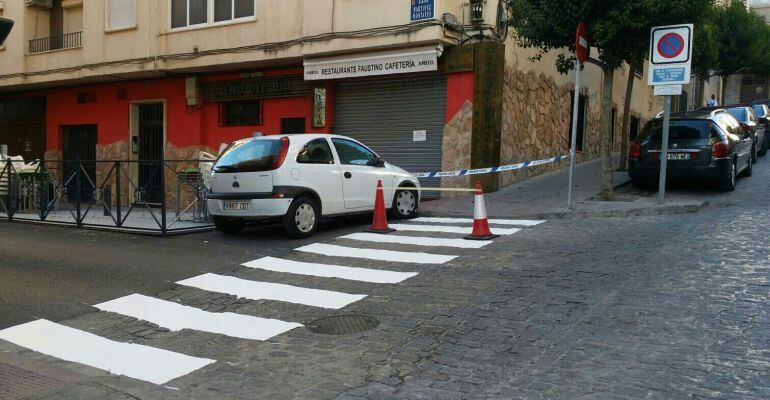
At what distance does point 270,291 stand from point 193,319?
1.06 m

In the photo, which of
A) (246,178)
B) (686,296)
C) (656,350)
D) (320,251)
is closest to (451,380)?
(656,350)

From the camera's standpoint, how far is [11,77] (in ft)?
74.9

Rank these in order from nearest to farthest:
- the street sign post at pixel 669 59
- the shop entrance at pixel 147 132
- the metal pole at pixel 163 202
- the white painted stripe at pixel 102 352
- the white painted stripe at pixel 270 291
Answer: the white painted stripe at pixel 102 352 < the white painted stripe at pixel 270 291 < the metal pole at pixel 163 202 < the street sign post at pixel 669 59 < the shop entrance at pixel 147 132

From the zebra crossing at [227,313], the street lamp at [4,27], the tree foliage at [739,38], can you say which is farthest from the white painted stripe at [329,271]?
the tree foliage at [739,38]

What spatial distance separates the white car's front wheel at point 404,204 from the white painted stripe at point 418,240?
5.43 feet

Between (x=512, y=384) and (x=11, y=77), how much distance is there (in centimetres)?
2417

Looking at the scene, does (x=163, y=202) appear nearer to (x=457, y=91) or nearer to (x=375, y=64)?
(x=375, y=64)

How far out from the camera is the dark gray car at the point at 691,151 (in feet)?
41.2

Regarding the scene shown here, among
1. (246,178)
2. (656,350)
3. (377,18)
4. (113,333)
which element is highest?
(377,18)

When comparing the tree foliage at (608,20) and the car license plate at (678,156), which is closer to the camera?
the tree foliage at (608,20)

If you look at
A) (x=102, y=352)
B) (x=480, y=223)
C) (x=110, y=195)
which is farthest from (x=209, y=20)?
(x=102, y=352)

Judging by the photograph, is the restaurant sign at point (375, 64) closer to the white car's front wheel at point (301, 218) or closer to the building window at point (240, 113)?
the building window at point (240, 113)

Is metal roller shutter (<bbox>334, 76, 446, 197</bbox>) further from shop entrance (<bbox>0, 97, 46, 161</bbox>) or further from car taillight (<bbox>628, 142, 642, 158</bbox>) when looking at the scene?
shop entrance (<bbox>0, 97, 46, 161</bbox>)

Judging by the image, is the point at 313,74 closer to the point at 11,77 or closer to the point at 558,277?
the point at 558,277
